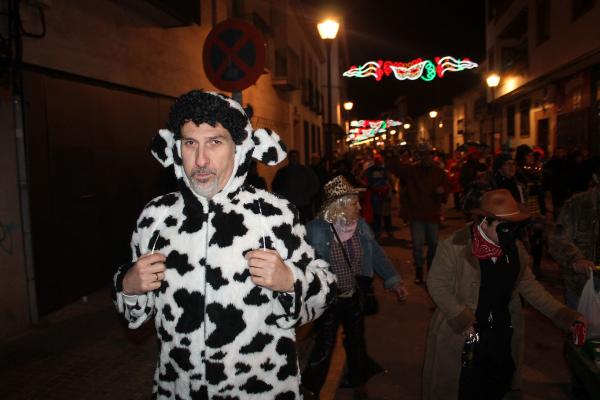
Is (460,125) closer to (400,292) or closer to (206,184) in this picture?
(400,292)

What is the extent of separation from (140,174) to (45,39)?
8.91 feet

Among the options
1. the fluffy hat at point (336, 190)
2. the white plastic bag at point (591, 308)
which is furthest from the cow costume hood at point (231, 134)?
the white plastic bag at point (591, 308)

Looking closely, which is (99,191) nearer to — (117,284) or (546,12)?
(117,284)

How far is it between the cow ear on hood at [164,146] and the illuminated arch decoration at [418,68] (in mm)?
16736

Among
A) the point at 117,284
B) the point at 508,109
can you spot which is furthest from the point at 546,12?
the point at 117,284

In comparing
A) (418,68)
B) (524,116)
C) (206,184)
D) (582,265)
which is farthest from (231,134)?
(524,116)

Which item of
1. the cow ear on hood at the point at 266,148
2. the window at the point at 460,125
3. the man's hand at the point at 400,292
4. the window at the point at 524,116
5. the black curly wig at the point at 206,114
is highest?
the window at the point at 460,125

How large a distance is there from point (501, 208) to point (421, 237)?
4367 mm

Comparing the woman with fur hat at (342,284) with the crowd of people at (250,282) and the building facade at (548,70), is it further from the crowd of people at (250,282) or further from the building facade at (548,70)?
the building facade at (548,70)

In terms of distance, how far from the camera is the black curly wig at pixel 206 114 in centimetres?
211

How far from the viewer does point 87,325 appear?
18.7 ft

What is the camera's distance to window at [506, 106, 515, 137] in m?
24.3

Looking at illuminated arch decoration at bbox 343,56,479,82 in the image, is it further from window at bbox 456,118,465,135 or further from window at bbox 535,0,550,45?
window at bbox 456,118,465,135

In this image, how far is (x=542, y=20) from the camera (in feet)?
62.2
